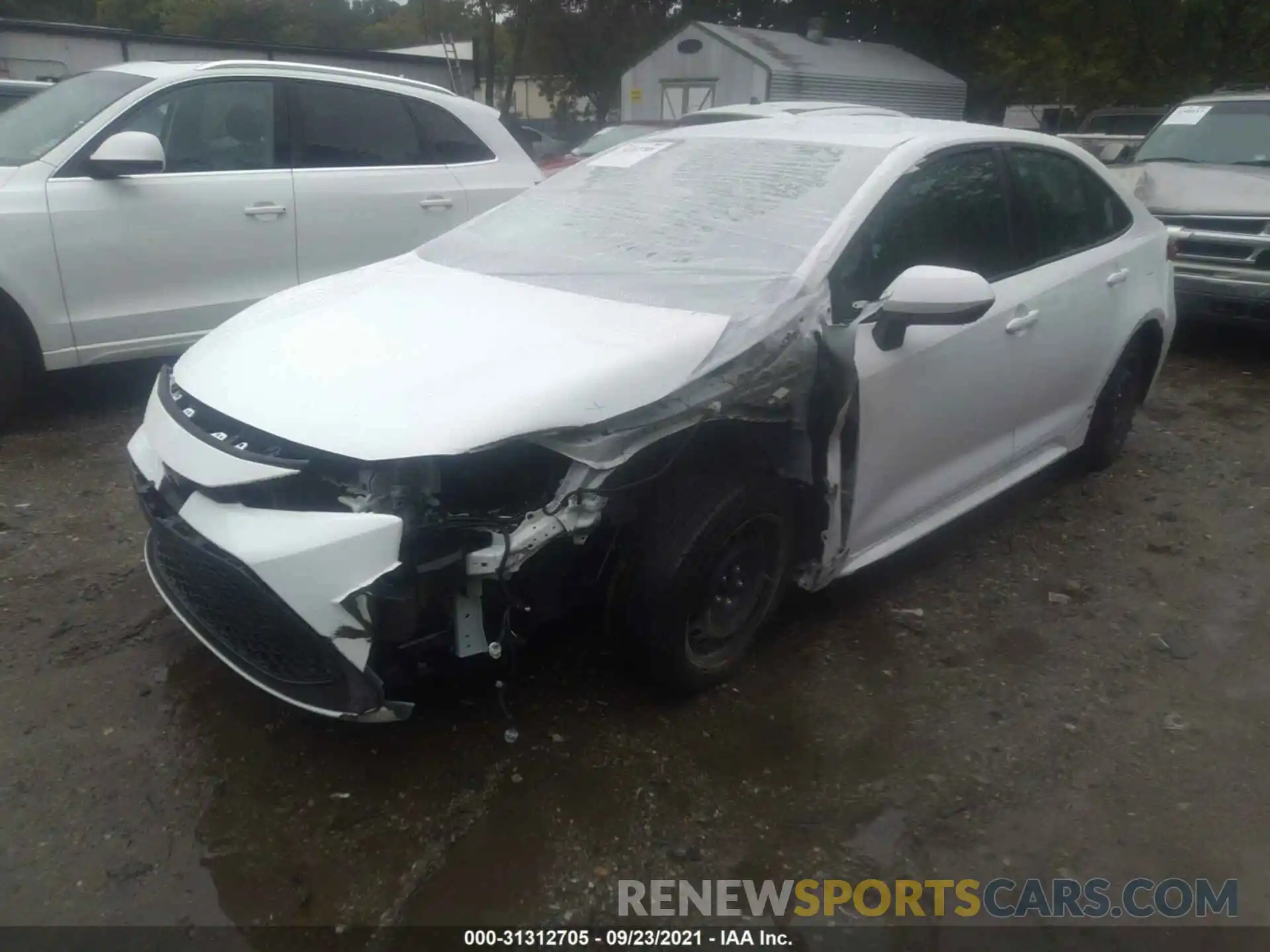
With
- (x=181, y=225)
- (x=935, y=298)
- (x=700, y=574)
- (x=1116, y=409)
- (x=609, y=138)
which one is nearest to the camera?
(x=700, y=574)

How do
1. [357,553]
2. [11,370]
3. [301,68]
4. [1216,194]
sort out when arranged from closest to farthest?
[357,553]
[11,370]
[301,68]
[1216,194]

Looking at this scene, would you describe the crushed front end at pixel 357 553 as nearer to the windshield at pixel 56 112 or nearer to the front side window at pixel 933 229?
the front side window at pixel 933 229

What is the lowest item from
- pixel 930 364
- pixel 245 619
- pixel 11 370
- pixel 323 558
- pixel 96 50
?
pixel 11 370

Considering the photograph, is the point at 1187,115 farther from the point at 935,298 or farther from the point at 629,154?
the point at 935,298

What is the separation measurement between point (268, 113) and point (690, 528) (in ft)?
13.0

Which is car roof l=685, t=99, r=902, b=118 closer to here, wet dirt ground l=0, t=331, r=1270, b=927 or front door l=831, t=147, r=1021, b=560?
front door l=831, t=147, r=1021, b=560

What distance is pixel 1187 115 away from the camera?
8234mm

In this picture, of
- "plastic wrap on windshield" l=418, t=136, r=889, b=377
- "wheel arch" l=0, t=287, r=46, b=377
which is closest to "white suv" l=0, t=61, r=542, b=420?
"wheel arch" l=0, t=287, r=46, b=377

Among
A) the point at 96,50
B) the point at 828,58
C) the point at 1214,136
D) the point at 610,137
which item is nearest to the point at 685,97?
the point at 828,58

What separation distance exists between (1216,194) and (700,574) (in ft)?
21.2

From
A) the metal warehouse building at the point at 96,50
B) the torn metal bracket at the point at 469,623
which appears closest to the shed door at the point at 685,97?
the metal warehouse building at the point at 96,50

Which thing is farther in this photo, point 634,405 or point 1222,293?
point 1222,293

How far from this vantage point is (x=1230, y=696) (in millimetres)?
3295

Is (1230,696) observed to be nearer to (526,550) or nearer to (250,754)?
(526,550)
